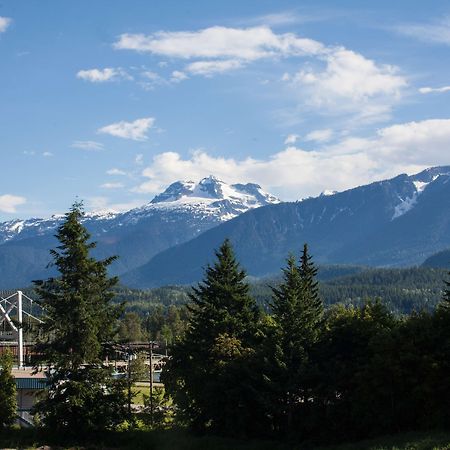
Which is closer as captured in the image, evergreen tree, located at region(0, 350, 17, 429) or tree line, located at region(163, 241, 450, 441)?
tree line, located at region(163, 241, 450, 441)

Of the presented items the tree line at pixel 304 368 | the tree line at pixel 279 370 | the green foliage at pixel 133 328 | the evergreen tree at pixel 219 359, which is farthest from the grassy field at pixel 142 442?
the green foliage at pixel 133 328

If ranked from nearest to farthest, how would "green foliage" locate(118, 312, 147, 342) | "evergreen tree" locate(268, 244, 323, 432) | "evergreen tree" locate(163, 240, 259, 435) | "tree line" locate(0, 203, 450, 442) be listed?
"tree line" locate(0, 203, 450, 442)
"evergreen tree" locate(268, 244, 323, 432)
"evergreen tree" locate(163, 240, 259, 435)
"green foliage" locate(118, 312, 147, 342)

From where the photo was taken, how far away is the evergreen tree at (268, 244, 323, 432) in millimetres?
44875

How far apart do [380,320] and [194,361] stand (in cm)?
1551

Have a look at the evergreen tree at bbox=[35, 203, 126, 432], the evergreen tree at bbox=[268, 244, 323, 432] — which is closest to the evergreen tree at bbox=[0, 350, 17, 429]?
the evergreen tree at bbox=[35, 203, 126, 432]

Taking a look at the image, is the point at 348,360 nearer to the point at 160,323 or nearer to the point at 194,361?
the point at 194,361

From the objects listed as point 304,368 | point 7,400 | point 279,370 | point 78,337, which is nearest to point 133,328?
point 7,400

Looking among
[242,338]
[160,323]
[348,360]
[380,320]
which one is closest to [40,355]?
[242,338]

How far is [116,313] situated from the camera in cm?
4581

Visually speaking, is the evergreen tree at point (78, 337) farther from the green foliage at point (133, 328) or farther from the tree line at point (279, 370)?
the green foliage at point (133, 328)

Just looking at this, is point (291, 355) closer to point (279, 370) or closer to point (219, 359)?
point (279, 370)

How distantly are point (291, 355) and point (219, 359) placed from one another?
6.44 m

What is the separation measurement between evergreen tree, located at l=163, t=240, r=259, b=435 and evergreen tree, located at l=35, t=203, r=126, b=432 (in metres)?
6.91

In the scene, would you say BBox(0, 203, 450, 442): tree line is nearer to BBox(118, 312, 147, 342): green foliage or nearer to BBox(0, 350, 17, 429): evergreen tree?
BBox(0, 350, 17, 429): evergreen tree
